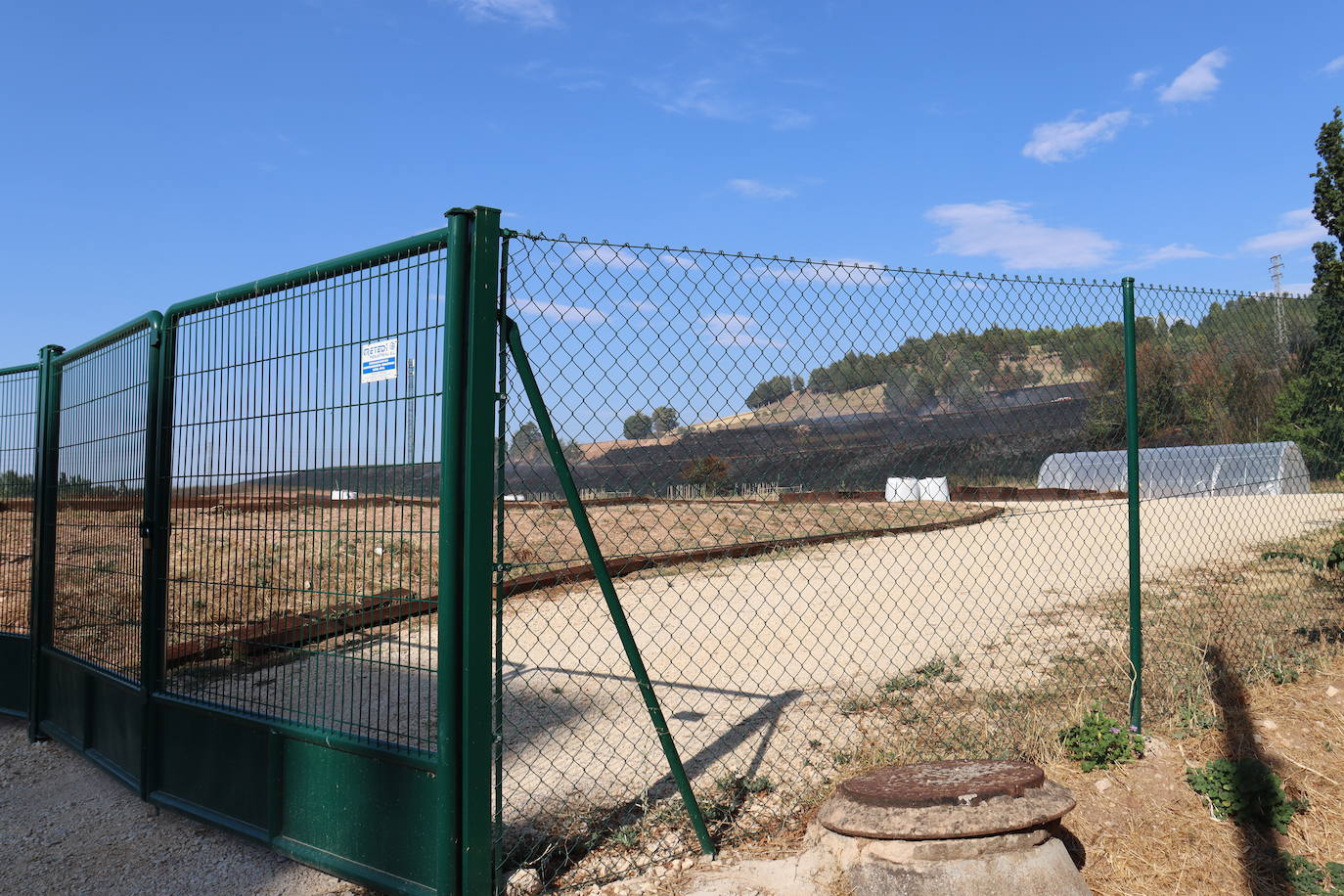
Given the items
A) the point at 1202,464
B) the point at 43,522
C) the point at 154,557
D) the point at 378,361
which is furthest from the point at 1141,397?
the point at 43,522

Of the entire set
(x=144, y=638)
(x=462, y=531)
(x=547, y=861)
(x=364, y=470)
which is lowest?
(x=547, y=861)

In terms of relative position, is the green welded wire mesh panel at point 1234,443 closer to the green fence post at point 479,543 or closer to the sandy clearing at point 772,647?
the sandy clearing at point 772,647

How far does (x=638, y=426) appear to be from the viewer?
3.33 meters

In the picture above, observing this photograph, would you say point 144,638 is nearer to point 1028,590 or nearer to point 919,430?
point 919,430

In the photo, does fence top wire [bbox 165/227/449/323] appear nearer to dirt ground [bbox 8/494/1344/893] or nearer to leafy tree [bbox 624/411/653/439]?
leafy tree [bbox 624/411/653/439]

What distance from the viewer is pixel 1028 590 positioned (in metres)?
8.97

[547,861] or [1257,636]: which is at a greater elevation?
[1257,636]

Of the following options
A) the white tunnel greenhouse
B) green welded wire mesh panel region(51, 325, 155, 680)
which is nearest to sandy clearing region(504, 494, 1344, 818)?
the white tunnel greenhouse

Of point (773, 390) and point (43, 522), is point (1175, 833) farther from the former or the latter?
point (43, 522)

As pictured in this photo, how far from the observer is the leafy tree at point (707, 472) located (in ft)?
12.4

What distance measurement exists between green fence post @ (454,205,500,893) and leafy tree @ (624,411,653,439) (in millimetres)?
496

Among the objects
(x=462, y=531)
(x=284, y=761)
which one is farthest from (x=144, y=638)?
(x=462, y=531)

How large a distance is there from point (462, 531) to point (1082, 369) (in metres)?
3.48

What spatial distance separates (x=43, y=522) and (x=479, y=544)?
418 centimetres
